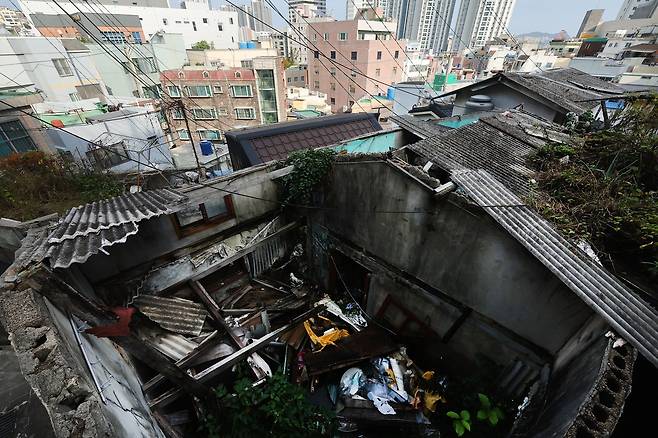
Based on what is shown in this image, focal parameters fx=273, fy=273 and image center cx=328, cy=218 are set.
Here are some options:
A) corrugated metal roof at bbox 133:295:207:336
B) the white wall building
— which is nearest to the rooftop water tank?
corrugated metal roof at bbox 133:295:207:336

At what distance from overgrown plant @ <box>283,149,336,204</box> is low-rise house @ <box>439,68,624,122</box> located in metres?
11.3

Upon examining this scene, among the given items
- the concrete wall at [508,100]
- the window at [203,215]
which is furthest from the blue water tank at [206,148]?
the concrete wall at [508,100]

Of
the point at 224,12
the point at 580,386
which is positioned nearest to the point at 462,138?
the point at 580,386

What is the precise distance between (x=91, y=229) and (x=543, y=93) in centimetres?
1783

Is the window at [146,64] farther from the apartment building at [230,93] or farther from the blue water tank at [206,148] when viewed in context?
the blue water tank at [206,148]

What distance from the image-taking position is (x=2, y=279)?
3.74 m

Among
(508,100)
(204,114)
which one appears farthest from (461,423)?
(204,114)

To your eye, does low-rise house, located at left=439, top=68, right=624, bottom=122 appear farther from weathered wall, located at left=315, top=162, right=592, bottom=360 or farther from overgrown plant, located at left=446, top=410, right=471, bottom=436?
overgrown plant, located at left=446, top=410, right=471, bottom=436

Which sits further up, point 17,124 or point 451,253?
point 451,253

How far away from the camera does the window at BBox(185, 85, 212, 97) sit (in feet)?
106

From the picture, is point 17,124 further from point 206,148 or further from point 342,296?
point 342,296

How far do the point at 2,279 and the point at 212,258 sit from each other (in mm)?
4620

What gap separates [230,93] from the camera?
106 ft

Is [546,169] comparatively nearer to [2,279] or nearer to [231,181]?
[231,181]
